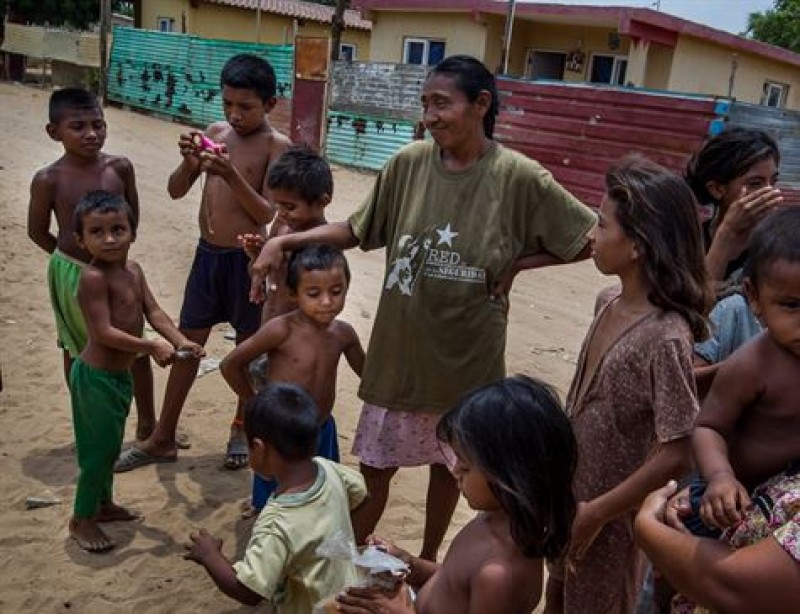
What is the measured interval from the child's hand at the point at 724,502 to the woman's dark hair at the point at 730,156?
114cm

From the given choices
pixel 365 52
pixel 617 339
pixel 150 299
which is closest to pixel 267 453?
pixel 617 339

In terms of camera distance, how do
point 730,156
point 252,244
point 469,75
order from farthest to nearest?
1. point 252,244
2. point 469,75
3. point 730,156

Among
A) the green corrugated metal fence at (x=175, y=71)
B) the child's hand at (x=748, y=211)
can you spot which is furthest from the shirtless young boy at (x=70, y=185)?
the green corrugated metal fence at (x=175, y=71)

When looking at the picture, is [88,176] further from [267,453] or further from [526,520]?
[526,520]

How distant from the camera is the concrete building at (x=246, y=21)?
77.2 ft

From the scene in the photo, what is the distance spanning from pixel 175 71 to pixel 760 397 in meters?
19.2

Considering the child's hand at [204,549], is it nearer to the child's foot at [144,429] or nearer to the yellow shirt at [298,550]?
the yellow shirt at [298,550]

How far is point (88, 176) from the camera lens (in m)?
3.71

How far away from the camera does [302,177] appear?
310 cm

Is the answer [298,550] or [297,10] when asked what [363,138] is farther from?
[298,550]

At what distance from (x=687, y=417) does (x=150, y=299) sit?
7.49 ft

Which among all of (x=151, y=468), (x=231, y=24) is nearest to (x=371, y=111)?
(x=151, y=468)

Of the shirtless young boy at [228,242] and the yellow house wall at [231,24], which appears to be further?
the yellow house wall at [231,24]

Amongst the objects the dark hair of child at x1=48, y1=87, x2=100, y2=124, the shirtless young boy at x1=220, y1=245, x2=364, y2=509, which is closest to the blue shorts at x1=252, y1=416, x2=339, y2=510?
the shirtless young boy at x1=220, y1=245, x2=364, y2=509
